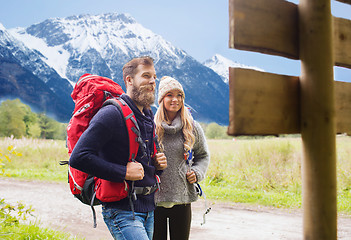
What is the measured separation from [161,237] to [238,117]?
2.15 m

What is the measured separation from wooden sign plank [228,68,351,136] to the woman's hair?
1.63m

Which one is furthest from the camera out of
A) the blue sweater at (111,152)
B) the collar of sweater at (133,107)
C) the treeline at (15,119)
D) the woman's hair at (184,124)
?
the treeline at (15,119)

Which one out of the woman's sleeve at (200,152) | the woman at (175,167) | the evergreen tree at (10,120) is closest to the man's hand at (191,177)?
the woman at (175,167)

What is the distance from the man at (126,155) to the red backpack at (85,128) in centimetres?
5

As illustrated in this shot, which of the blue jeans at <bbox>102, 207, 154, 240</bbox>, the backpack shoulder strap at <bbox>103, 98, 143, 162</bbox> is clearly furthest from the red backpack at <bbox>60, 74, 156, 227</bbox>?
the blue jeans at <bbox>102, 207, 154, 240</bbox>

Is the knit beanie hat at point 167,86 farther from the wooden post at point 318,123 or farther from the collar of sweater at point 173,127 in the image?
the wooden post at point 318,123

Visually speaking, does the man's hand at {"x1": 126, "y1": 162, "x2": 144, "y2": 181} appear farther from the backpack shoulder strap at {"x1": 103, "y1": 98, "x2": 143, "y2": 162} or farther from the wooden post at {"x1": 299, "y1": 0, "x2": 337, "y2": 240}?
the wooden post at {"x1": 299, "y1": 0, "x2": 337, "y2": 240}

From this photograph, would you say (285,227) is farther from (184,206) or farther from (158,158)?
(158,158)

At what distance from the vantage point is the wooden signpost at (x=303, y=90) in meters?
1.44

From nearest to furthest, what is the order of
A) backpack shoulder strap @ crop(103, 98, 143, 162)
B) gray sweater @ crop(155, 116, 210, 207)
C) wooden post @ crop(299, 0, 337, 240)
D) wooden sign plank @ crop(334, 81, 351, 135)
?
wooden post @ crop(299, 0, 337, 240)
wooden sign plank @ crop(334, 81, 351, 135)
backpack shoulder strap @ crop(103, 98, 143, 162)
gray sweater @ crop(155, 116, 210, 207)

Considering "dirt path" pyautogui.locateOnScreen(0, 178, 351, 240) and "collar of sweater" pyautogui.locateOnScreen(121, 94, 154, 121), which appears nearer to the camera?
"collar of sweater" pyautogui.locateOnScreen(121, 94, 154, 121)

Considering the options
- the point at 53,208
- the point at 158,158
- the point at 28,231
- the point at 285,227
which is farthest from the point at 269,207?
the point at 158,158

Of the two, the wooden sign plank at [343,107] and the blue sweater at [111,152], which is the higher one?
the wooden sign plank at [343,107]

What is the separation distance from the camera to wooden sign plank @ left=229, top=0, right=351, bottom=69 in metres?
1.41
